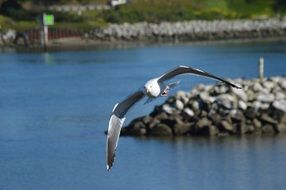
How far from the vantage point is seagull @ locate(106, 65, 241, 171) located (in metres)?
11.7

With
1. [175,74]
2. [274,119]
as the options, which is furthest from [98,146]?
[175,74]

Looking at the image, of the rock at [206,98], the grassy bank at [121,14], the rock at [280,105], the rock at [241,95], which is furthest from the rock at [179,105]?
the grassy bank at [121,14]

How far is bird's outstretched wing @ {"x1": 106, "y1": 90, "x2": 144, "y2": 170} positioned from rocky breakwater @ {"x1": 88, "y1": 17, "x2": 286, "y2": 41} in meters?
37.0

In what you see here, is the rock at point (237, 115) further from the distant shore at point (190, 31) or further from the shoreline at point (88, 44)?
the distant shore at point (190, 31)

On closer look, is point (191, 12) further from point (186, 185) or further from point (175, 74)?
point (175, 74)

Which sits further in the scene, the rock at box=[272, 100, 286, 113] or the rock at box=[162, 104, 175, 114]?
the rock at box=[162, 104, 175, 114]

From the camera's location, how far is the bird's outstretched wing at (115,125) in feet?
38.3

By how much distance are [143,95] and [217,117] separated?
7393 millimetres

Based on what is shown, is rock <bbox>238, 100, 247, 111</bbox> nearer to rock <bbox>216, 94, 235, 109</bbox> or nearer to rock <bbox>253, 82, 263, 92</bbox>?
rock <bbox>216, 94, 235, 109</bbox>

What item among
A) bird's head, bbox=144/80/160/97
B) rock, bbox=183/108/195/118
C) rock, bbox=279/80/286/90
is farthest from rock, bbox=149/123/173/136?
bird's head, bbox=144/80/160/97

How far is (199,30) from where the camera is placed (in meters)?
50.3

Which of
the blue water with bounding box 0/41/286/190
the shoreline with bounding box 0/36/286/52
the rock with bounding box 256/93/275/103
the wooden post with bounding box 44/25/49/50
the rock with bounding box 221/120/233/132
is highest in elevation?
the rock with bounding box 256/93/275/103

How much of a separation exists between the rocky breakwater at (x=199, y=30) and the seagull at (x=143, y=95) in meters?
37.0

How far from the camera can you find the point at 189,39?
49938 millimetres
